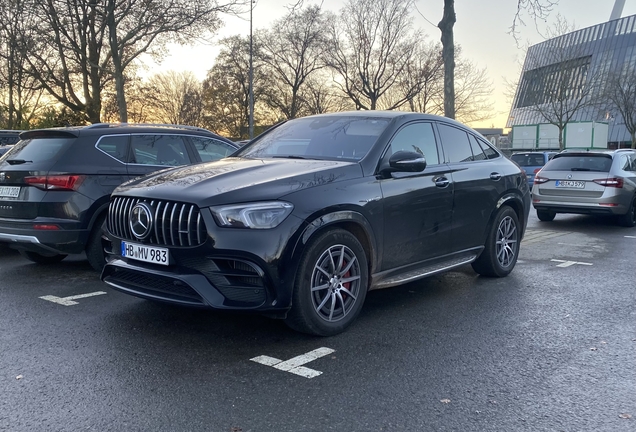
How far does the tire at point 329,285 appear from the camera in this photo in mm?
4148

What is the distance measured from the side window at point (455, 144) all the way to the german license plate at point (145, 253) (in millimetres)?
3018

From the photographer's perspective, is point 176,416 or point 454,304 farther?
point 454,304

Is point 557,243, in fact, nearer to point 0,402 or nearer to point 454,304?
point 454,304

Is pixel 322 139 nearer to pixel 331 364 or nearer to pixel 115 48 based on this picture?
pixel 331 364

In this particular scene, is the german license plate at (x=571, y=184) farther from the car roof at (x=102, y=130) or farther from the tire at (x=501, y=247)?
the car roof at (x=102, y=130)

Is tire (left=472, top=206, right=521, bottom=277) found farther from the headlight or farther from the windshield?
the headlight

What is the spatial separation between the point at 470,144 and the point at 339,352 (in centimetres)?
314

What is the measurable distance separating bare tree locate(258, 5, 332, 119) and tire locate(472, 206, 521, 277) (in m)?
33.5

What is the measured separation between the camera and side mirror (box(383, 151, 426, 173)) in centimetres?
482

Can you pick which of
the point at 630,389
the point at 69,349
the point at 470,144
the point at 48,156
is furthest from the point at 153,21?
→ the point at 630,389

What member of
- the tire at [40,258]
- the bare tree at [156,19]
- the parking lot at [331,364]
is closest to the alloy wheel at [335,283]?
the parking lot at [331,364]

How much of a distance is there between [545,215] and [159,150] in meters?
9.14

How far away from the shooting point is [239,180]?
4285mm

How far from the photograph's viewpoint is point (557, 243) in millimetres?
9641
